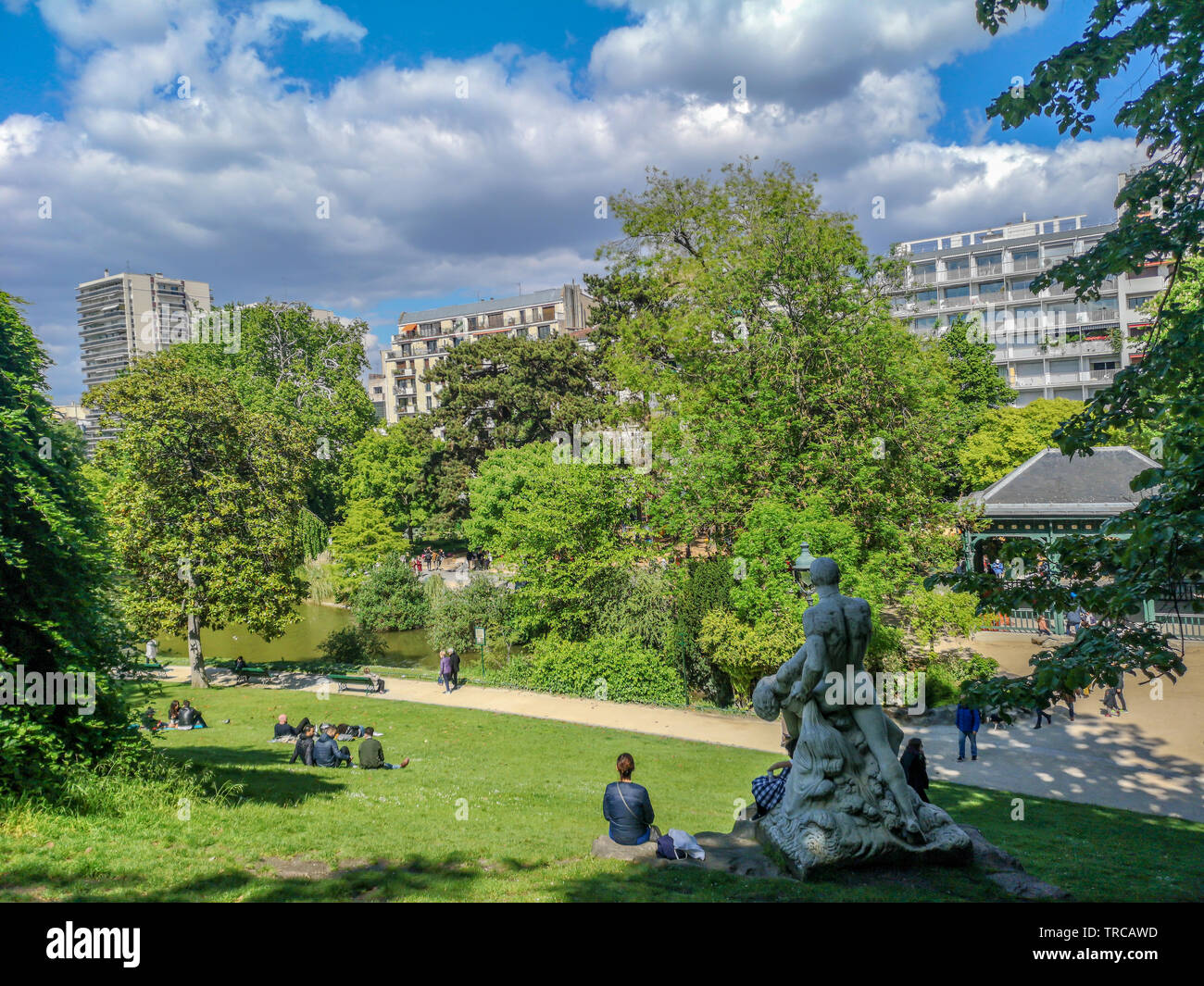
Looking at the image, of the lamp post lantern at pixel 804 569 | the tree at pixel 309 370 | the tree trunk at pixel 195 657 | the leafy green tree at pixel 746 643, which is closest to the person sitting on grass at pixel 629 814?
the lamp post lantern at pixel 804 569

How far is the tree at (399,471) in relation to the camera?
51.9 metres

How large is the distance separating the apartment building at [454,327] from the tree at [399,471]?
44.7m

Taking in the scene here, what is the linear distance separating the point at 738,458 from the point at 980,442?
28.5 m

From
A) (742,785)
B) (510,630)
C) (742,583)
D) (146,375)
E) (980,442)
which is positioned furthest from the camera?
(980,442)

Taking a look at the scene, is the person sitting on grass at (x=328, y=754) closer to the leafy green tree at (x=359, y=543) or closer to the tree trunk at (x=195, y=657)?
the tree trunk at (x=195, y=657)

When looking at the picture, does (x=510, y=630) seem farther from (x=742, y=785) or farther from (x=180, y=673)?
(x=742, y=785)

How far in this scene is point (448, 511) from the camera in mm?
52812

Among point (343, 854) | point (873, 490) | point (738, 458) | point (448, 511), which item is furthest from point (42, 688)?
point (448, 511)

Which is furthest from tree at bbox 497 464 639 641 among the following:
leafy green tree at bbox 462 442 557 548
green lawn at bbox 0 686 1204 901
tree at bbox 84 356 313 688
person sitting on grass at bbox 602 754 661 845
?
person sitting on grass at bbox 602 754 661 845

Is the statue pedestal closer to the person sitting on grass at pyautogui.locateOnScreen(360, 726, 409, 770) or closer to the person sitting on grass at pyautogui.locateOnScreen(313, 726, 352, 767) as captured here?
the person sitting on grass at pyautogui.locateOnScreen(360, 726, 409, 770)

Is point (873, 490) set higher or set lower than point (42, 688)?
higher

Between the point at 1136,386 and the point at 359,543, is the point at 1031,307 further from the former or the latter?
the point at 1136,386

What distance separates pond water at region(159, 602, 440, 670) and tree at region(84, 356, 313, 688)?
6.26 m

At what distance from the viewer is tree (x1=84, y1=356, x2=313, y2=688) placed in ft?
76.4
